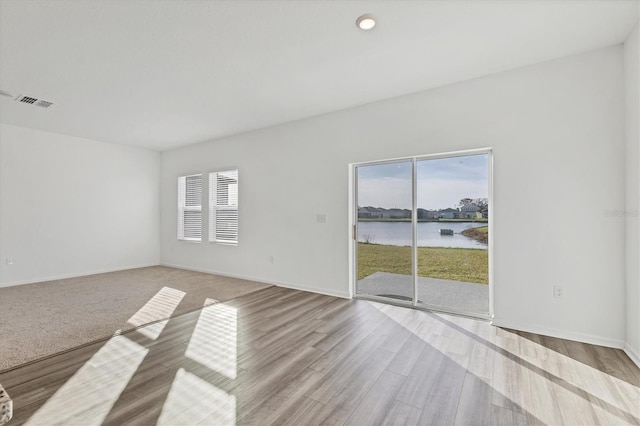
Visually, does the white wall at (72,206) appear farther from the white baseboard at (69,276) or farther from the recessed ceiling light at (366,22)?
the recessed ceiling light at (366,22)

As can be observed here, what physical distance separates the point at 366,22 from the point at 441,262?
2.96 metres

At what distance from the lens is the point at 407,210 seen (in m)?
3.99

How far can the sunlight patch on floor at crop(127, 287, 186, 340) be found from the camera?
10.3ft

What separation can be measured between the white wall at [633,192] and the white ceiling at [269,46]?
31cm

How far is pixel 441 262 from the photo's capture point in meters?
3.92

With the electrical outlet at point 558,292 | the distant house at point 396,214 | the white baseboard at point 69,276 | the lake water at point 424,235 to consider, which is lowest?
the white baseboard at point 69,276

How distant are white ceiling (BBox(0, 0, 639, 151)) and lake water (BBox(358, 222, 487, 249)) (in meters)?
1.75

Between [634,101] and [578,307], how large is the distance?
1932mm

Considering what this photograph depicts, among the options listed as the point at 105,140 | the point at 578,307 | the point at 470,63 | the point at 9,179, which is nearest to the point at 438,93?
the point at 470,63

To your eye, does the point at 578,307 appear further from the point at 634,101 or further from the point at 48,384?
the point at 48,384

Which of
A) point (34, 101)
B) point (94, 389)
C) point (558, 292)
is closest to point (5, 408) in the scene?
point (94, 389)

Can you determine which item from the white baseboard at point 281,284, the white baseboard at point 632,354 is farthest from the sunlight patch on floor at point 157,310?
the white baseboard at point 632,354

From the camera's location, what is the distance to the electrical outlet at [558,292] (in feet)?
9.72

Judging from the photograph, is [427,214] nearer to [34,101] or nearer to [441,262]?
[441,262]
